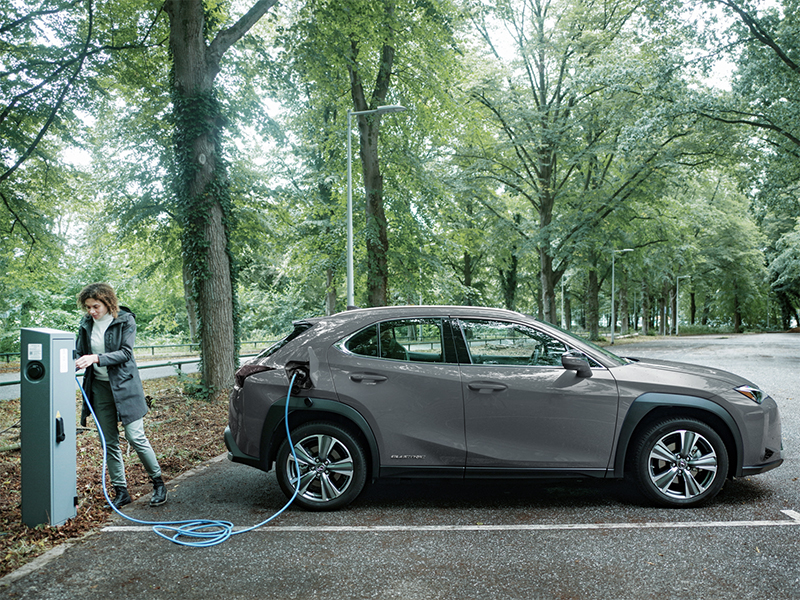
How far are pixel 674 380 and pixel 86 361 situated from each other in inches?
179

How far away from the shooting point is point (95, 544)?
4094 mm

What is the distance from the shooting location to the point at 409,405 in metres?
4.64

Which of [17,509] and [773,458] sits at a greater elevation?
[773,458]

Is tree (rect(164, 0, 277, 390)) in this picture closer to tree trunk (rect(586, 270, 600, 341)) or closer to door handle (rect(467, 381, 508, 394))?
door handle (rect(467, 381, 508, 394))

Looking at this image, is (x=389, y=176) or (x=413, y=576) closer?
(x=413, y=576)

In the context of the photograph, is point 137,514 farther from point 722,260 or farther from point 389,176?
point 722,260

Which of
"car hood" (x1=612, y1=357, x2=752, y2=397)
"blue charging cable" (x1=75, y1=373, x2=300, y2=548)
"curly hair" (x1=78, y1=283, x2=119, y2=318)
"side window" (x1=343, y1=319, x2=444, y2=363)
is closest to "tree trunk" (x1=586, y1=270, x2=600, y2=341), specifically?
"car hood" (x1=612, y1=357, x2=752, y2=397)

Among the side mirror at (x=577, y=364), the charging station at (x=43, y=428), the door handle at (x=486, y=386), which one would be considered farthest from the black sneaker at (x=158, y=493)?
the side mirror at (x=577, y=364)

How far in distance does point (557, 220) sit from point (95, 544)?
24.2 meters

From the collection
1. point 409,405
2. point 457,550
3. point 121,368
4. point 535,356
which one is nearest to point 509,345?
point 535,356

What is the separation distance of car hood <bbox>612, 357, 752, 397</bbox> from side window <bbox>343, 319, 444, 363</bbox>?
1466 mm

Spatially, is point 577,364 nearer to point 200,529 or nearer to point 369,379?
point 369,379

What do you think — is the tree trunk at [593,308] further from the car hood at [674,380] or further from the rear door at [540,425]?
the rear door at [540,425]

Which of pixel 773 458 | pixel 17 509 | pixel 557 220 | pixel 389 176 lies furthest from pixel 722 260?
pixel 17 509
